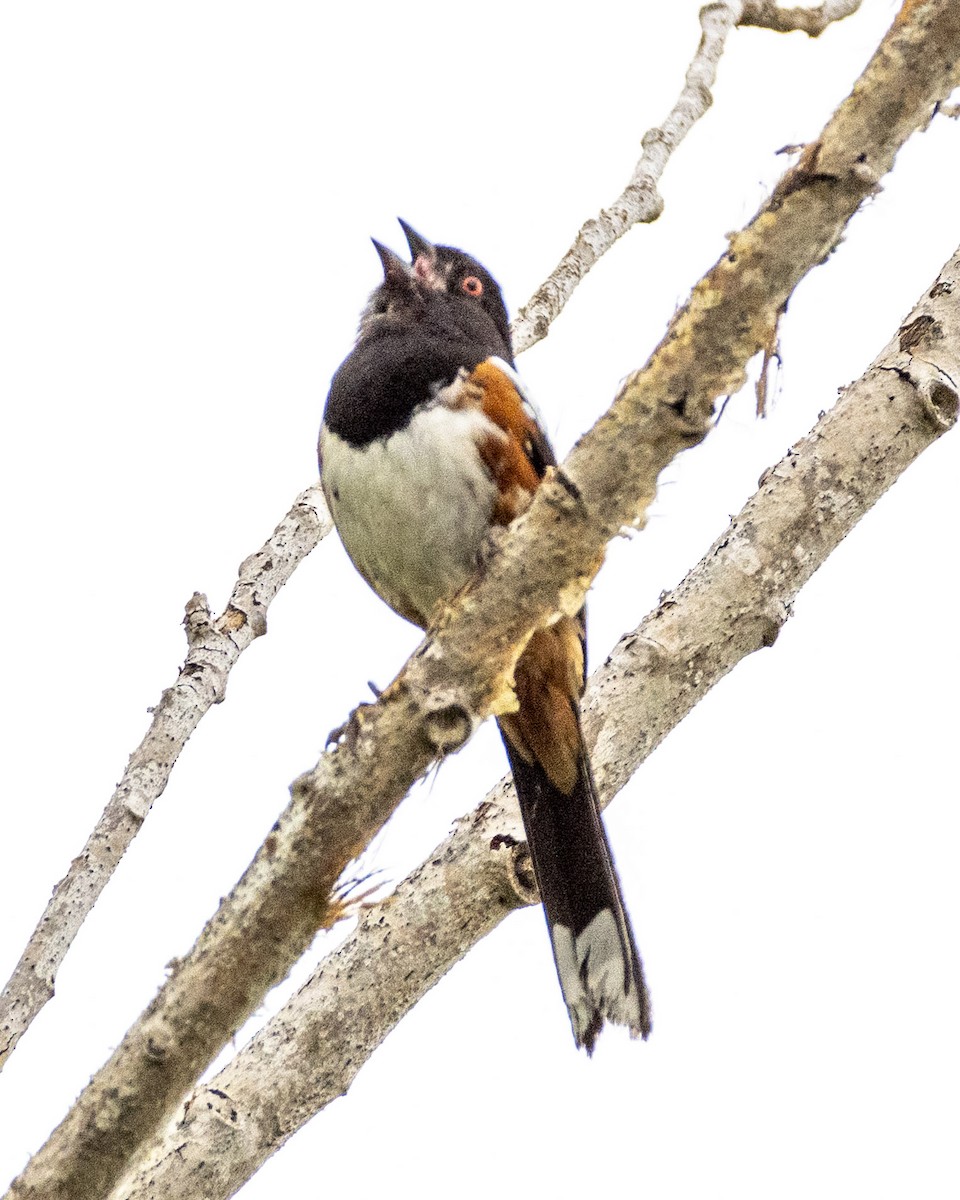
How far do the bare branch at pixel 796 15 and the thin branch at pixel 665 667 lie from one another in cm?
114

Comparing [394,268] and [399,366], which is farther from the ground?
[394,268]

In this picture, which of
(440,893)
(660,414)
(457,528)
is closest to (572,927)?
(440,893)

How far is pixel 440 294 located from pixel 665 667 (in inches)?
51.2

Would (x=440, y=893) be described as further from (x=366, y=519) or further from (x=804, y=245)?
(x=804, y=245)

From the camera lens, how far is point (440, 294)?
3.67 meters

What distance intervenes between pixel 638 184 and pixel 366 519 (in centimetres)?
144

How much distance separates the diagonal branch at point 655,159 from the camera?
3.80 m

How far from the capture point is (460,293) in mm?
3744

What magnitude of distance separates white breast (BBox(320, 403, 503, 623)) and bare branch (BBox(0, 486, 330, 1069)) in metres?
0.13

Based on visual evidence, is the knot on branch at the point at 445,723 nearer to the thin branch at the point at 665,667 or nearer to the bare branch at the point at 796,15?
the thin branch at the point at 665,667

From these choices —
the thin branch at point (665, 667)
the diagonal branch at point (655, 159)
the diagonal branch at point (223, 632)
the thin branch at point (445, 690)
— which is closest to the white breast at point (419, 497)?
the diagonal branch at point (223, 632)

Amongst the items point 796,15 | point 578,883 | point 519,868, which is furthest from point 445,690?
point 796,15

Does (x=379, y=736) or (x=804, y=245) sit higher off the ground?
(x=804, y=245)

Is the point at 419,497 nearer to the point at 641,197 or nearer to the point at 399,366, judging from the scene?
the point at 399,366
